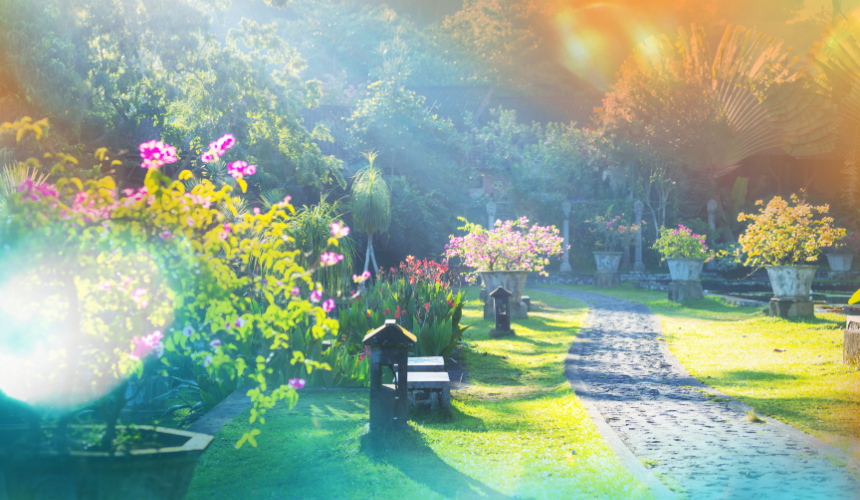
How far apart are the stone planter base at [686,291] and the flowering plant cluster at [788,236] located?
11.2ft

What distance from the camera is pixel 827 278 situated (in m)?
19.2

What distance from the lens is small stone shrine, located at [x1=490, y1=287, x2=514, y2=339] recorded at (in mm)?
10539

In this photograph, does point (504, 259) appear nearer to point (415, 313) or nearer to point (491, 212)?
point (415, 313)

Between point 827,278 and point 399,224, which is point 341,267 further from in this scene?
point 827,278

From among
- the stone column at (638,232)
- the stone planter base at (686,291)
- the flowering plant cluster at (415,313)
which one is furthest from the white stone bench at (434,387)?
the stone column at (638,232)

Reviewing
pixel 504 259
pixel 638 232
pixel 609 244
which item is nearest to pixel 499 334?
pixel 504 259

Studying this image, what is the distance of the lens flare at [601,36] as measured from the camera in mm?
33469

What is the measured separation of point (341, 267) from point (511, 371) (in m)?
2.98

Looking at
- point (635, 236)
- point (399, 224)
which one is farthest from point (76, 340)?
point (635, 236)

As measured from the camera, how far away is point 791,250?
11.1m

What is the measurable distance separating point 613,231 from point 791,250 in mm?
10326

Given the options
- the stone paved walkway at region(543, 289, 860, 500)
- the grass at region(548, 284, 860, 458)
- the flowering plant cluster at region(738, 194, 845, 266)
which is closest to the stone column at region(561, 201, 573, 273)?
the grass at region(548, 284, 860, 458)

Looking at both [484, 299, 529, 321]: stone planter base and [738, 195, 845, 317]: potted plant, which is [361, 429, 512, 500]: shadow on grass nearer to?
[484, 299, 529, 321]: stone planter base

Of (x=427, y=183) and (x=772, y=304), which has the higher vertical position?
(x=427, y=183)
